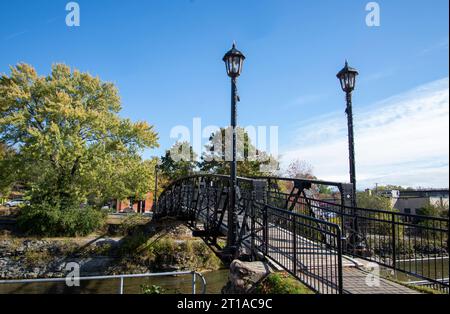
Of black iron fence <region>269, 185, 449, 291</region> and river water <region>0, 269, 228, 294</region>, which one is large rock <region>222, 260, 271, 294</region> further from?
river water <region>0, 269, 228, 294</region>

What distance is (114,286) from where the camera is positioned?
16.3 metres

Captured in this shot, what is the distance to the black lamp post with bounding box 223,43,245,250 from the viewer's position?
7.53 metres

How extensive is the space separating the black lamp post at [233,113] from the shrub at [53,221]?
17.2 meters

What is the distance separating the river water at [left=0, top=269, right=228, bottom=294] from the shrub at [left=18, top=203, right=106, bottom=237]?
4.50 metres

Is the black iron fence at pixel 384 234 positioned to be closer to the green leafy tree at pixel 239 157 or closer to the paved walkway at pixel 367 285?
the paved walkway at pixel 367 285

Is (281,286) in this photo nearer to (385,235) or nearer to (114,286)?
(385,235)

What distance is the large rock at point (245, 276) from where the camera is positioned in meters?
5.59

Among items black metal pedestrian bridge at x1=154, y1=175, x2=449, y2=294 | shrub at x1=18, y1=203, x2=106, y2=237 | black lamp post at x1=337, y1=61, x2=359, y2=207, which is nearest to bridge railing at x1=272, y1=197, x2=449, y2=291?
black metal pedestrian bridge at x1=154, y1=175, x2=449, y2=294

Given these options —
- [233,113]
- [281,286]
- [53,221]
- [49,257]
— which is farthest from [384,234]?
[53,221]

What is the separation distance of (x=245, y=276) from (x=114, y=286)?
42.8 ft

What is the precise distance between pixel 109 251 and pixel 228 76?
17.1 meters
